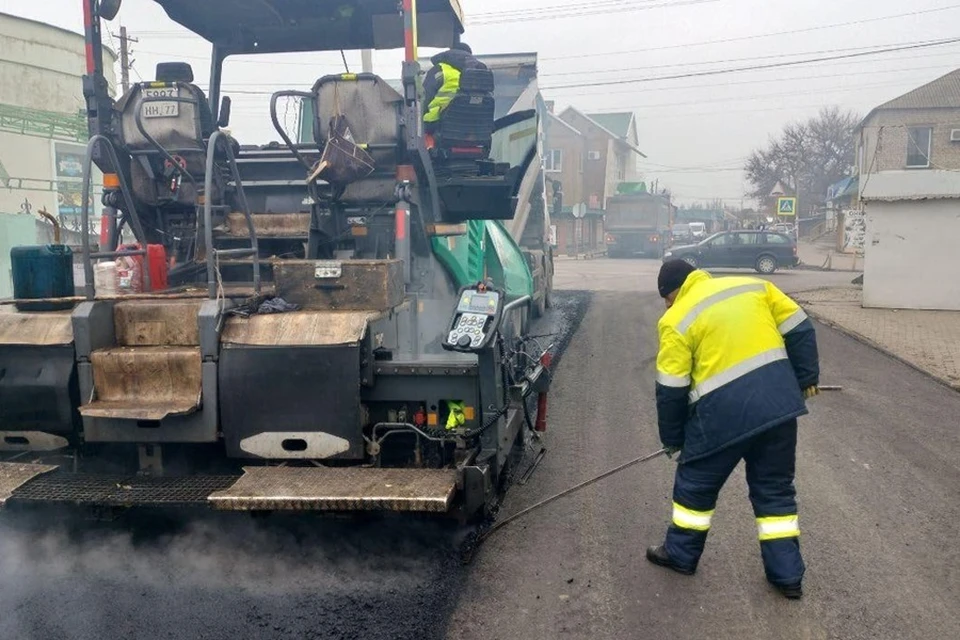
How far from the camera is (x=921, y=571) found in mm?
4066

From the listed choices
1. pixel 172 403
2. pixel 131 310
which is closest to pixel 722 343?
pixel 172 403

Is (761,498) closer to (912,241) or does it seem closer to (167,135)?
(167,135)

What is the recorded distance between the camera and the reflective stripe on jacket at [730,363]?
381 centimetres

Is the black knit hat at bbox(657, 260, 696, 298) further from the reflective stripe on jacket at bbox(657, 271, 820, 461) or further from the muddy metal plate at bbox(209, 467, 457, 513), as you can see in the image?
the muddy metal plate at bbox(209, 467, 457, 513)

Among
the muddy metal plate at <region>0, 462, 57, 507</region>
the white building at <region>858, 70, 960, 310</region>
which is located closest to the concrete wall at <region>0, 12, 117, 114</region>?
the white building at <region>858, 70, 960, 310</region>

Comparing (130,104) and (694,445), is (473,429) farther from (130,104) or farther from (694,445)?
(130,104)

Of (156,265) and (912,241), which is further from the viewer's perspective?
(912,241)

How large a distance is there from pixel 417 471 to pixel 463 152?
3126 millimetres

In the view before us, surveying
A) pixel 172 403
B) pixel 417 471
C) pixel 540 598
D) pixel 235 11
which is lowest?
pixel 540 598

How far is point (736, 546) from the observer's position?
4414mm

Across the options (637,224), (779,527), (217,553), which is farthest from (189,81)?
(637,224)

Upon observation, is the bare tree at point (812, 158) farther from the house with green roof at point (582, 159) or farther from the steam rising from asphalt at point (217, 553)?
the steam rising from asphalt at point (217, 553)

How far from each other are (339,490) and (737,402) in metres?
1.88

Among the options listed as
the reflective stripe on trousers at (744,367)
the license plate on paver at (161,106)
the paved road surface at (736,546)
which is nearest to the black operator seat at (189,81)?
the license plate on paver at (161,106)
